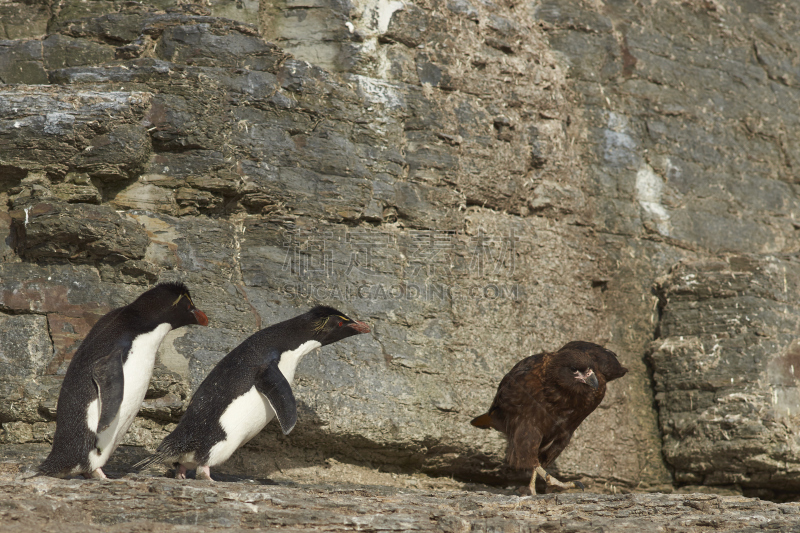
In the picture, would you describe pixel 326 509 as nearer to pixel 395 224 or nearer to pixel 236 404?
pixel 236 404

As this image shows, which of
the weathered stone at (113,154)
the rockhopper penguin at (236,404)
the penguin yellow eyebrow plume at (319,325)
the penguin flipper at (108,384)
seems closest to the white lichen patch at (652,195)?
the penguin yellow eyebrow plume at (319,325)

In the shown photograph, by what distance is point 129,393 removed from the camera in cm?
431

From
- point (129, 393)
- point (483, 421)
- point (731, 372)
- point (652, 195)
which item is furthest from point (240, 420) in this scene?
point (652, 195)

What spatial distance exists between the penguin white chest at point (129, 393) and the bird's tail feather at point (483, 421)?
2.14 metres

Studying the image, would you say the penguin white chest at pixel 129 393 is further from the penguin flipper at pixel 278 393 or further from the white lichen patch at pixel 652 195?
the white lichen patch at pixel 652 195

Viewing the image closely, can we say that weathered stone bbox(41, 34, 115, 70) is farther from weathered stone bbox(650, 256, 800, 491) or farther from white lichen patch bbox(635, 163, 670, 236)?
weathered stone bbox(650, 256, 800, 491)

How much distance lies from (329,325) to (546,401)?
1429 millimetres

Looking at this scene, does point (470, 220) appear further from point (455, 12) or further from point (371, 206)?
point (455, 12)

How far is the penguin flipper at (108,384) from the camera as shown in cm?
407

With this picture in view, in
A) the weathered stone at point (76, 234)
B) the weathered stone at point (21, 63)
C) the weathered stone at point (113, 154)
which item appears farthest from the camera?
the weathered stone at point (21, 63)

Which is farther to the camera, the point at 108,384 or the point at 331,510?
the point at 108,384

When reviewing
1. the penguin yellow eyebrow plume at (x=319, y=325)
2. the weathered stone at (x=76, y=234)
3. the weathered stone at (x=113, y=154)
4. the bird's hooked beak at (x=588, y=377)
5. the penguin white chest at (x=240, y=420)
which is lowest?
the penguin white chest at (x=240, y=420)

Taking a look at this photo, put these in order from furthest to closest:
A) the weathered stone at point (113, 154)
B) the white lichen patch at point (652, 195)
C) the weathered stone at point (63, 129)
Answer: the white lichen patch at point (652, 195) → the weathered stone at point (113, 154) → the weathered stone at point (63, 129)

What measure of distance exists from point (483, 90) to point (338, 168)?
4.97 ft
